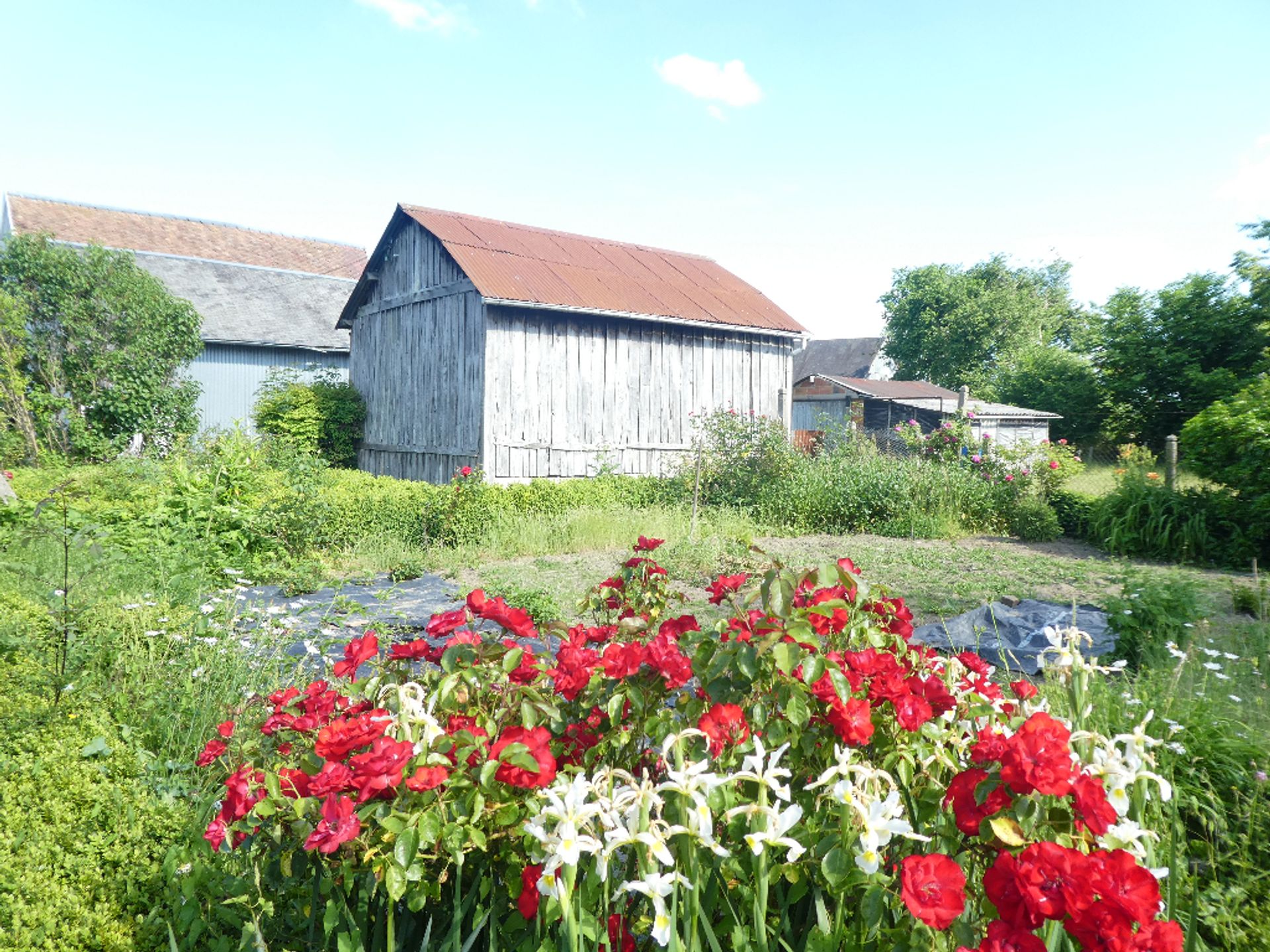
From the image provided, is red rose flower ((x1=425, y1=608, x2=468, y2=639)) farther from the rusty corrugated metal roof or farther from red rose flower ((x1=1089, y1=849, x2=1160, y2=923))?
the rusty corrugated metal roof

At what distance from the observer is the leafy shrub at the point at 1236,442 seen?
30.5 ft

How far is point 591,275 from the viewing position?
46.3 feet

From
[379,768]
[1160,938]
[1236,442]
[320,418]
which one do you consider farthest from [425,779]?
[320,418]

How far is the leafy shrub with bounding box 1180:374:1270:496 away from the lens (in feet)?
30.5

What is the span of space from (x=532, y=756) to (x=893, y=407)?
2647 centimetres

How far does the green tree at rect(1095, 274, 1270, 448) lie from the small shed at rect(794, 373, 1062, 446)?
2.00 metres

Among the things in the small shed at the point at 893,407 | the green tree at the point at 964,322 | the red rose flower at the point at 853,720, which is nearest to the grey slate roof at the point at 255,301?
the small shed at the point at 893,407

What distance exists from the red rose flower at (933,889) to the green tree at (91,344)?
17794 mm

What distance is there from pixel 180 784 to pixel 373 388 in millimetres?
13363

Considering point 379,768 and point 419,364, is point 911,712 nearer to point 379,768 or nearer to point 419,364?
point 379,768

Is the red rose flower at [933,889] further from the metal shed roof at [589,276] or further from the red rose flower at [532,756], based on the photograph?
the metal shed roof at [589,276]

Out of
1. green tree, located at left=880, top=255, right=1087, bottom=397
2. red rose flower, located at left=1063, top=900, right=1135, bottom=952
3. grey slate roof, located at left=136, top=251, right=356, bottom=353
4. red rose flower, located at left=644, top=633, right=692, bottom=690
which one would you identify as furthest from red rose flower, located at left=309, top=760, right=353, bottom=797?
green tree, located at left=880, top=255, right=1087, bottom=397

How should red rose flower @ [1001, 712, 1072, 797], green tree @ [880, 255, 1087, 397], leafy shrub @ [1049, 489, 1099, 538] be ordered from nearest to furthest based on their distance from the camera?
red rose flower @ [1001, 712, 1072, 797] < leafy shrub @ [1049, 489, 1099, 538] < green tree @ [880, 255, 1087, 397]

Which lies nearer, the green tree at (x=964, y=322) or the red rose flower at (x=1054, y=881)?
the red rose flower at (x=1054, y=881)
